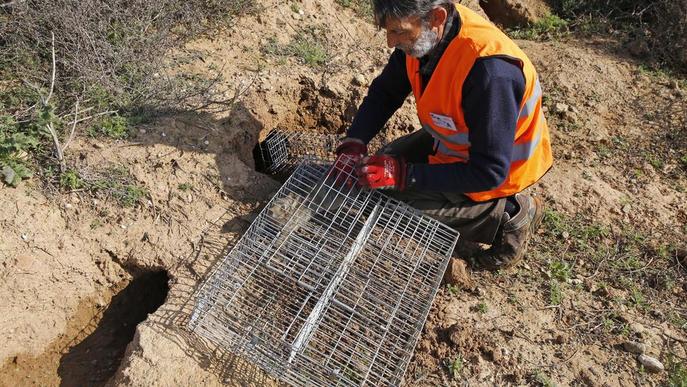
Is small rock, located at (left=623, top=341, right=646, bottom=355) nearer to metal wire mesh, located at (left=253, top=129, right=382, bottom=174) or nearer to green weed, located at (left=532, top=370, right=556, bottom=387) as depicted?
green weed, located at (left=532, top=370, right=556, bottom=387)

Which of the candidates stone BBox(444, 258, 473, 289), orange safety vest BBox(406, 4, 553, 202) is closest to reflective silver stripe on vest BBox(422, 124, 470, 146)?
orange safety vest BBox(406, 4, 553, 202)

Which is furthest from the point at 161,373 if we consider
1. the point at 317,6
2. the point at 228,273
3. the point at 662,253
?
the point at 317,6

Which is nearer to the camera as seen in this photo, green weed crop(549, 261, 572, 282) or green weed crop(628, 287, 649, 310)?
green weed crop(628, 287, 649, 310)

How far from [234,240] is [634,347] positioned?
2.06 m

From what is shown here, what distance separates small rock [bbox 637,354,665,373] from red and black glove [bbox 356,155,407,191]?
140 centimetres

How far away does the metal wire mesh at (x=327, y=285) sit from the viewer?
2.57m

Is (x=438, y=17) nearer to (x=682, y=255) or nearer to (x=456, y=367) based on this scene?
(x=456, y=367)

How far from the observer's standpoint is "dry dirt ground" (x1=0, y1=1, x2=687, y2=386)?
2.75 meters

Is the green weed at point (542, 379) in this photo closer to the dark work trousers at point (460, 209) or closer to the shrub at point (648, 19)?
the dark work trousers at point (460, 209)

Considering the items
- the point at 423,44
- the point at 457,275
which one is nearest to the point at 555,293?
the point at 457,275

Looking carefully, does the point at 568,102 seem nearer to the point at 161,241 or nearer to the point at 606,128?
the point at 606,128

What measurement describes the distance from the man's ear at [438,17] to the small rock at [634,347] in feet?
5.88

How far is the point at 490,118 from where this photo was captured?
8.09ft

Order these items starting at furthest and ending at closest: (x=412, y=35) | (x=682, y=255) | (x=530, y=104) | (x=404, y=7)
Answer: (x=682, y=255) < (x=530, y=104) < (x=412, y=35) < (x=404, y=7)
